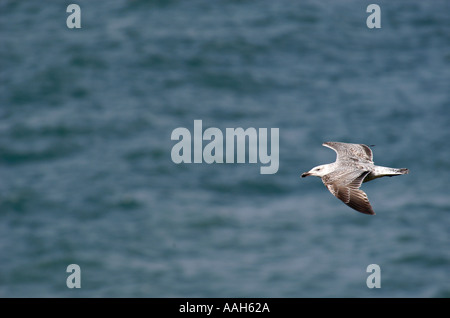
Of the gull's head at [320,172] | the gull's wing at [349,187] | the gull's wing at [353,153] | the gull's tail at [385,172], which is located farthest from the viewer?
the gull's wing at [353,153]

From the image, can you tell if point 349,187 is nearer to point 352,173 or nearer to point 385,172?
point 352,173

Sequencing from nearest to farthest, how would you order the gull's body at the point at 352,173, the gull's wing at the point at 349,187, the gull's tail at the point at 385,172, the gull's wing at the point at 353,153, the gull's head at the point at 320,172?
the gull's wing at the point at 349,187 < the gull's body at the point at 352,173 < the gull's tail at the point at 385,172 < the gull's head at the point at 320,172 < the gull's wing at the point at 353,153

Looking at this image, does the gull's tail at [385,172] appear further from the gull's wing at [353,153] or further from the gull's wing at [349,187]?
the gull's wing at [353,153]

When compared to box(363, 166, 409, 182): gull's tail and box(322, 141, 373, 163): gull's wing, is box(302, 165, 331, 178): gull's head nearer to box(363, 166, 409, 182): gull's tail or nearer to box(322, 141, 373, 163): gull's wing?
box(322, 141, 373, 163): gull's wing

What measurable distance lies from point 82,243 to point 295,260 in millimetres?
11884

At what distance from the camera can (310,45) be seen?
49.7 metres

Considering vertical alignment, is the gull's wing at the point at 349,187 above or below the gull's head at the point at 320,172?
below

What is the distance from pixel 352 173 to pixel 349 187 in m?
0.70

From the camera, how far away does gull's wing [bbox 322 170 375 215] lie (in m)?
12.0

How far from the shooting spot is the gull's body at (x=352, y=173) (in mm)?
12188

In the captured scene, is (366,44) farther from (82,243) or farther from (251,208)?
(82,243)

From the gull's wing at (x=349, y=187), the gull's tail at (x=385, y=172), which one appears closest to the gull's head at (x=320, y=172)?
the gull's wing at (x=349, y=187)
